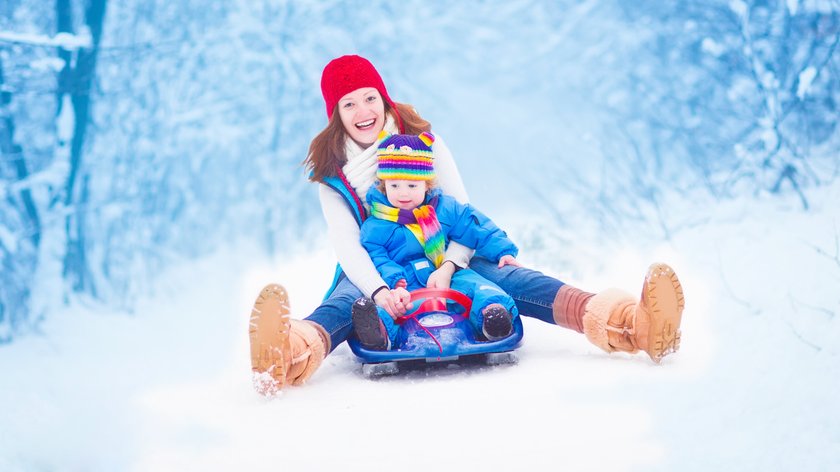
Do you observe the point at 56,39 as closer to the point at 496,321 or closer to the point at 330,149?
the point at 330,149

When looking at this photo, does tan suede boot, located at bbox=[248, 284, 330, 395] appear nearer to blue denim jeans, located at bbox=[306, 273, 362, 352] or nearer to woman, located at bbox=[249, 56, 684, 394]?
woman, located at bbox=[249, 56, 684, 394]

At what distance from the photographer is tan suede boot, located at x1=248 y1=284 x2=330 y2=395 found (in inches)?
70.1

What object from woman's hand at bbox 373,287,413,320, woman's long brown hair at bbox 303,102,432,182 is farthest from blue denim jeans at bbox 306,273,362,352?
woman's long brown hair at bbox 303,102,432,182

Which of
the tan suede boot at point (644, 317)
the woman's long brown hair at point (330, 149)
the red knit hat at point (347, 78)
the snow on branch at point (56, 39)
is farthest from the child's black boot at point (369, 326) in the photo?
the snow on branch at point (56, 39)

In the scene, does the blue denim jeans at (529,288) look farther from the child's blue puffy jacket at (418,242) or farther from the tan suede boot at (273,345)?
the tan suede boot at (273,345)

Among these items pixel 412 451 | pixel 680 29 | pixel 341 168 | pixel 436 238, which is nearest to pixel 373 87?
pixel 341 168

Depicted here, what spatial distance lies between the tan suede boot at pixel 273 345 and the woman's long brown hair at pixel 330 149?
760 millimetres

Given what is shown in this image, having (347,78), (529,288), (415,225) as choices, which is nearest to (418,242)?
(415,225)

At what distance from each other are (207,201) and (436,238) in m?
A: 2.94

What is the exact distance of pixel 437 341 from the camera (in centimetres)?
200

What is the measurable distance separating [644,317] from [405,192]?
795 mm

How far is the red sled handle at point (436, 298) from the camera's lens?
2.12 m

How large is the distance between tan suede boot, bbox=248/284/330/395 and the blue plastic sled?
8.5 inches

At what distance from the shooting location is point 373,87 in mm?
2545
